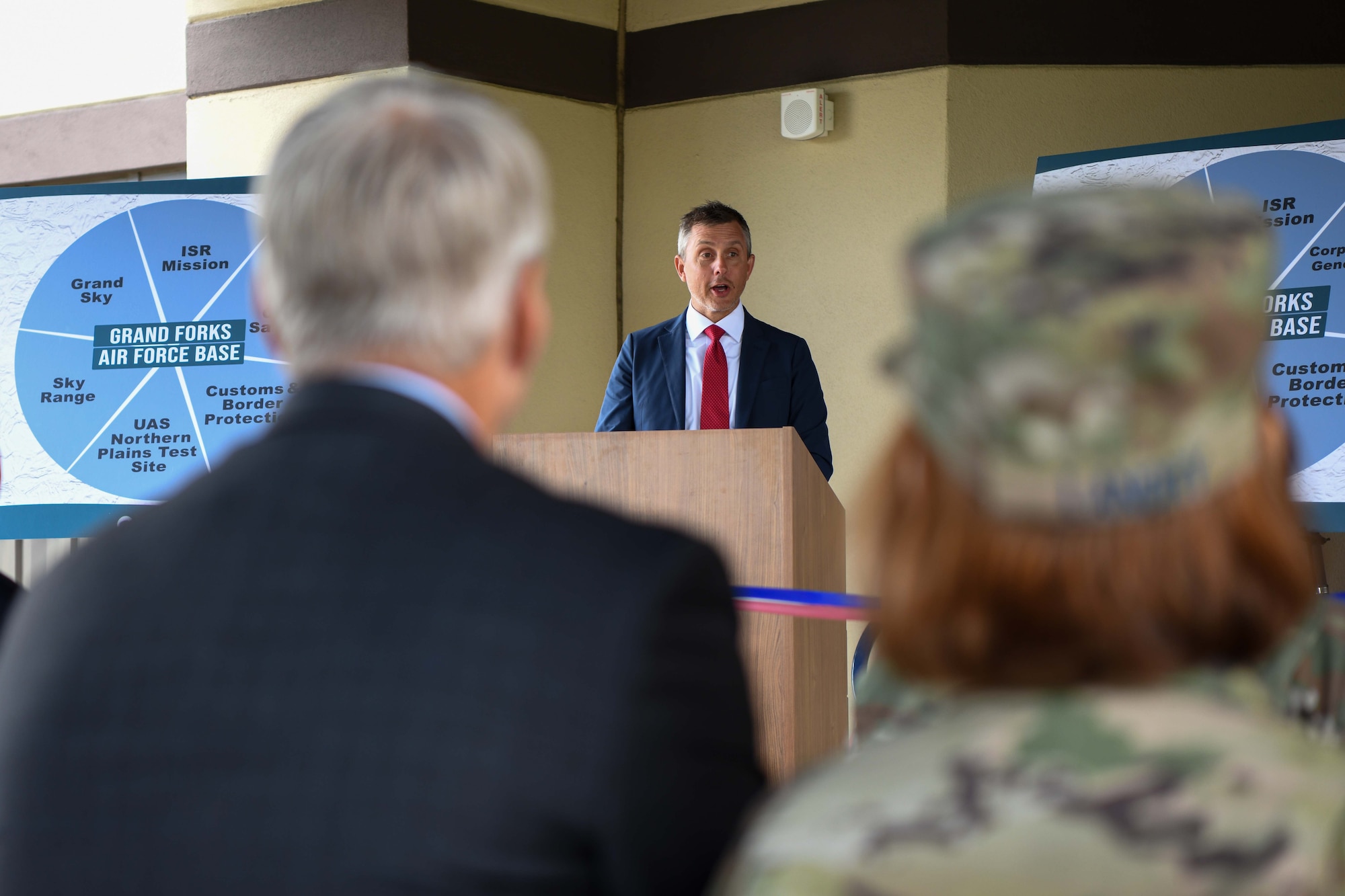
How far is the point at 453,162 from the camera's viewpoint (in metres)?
0.88

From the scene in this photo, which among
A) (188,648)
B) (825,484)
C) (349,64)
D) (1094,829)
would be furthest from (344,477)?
(349,64)

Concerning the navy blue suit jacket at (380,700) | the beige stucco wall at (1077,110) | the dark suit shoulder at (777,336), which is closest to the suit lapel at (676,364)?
the dark suit shoulder at (777,336)

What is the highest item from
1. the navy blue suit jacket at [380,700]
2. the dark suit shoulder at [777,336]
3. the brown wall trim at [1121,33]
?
the brown wall trim at [1121,33]

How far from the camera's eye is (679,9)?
4.95 meters

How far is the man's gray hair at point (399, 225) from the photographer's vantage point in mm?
868

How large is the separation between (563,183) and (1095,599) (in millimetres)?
4397

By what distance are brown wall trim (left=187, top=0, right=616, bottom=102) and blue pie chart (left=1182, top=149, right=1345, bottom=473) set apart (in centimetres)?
248

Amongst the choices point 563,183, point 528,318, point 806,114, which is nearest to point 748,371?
point 806,114

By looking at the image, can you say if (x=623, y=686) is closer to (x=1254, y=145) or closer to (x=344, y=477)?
(x=344, y=477)

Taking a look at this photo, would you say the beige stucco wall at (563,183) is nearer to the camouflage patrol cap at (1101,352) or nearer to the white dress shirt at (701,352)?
the white dress shirt at (701,352)

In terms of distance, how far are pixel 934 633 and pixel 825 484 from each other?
220cm

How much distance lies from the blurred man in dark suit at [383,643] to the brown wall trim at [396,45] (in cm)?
377

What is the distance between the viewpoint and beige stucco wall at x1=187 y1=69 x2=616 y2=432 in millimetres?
4688

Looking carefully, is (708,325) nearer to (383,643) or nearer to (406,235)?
(406,235)
